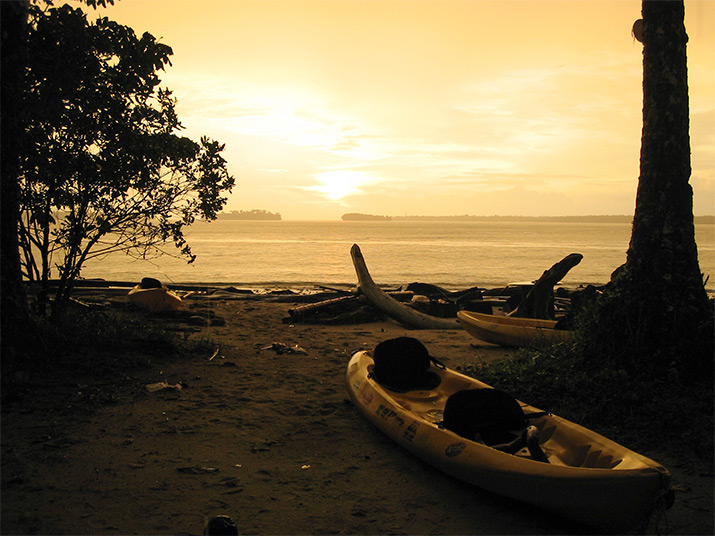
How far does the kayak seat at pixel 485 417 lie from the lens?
5566mm

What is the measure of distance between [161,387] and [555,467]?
221 inches

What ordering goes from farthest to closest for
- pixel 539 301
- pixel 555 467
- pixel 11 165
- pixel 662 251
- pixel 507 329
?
pixel 539 301, pixel 507 329, pixel 662 251, pixel 11 165, pixel 555 467

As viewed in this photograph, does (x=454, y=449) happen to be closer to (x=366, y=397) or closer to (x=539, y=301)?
(x=366, y=397)

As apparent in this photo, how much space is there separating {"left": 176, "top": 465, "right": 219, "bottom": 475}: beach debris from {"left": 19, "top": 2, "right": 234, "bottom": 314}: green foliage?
502 cm

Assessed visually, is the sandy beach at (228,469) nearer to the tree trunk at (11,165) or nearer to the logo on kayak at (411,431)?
the logo on kayak at (411,431)

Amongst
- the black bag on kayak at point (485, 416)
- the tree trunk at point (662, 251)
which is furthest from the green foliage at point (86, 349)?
the tree trunk at point (662, 251)

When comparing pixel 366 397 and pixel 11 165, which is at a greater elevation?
pixel 11 165

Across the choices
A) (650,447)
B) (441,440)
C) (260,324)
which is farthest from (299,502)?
(260,324)

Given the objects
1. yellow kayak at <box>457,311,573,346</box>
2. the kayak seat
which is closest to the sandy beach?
the kayak seat

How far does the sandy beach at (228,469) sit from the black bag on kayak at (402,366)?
25.7 inches

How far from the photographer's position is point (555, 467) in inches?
173

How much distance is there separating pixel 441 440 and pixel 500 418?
0.69 meters

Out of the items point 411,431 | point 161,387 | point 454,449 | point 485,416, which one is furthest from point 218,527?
point 161,387

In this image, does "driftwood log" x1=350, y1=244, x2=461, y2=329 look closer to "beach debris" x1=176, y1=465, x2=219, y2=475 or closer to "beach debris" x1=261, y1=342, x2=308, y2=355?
"beach debris" x1=261, y1=342, x2=308, y2=355
